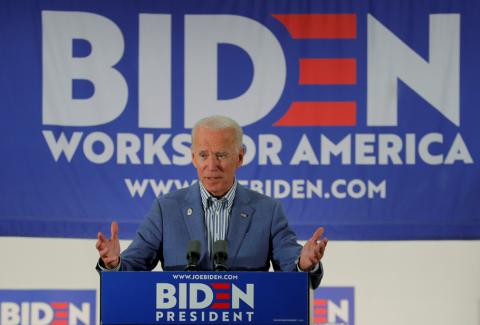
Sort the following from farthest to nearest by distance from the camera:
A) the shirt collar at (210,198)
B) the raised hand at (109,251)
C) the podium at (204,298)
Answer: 1. the shirt collar at (210,198)
2. the raised hand at (109,251)
3. the podium at (204,298)

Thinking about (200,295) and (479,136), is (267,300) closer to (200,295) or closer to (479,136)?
(200,295)

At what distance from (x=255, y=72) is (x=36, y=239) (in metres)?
1.76

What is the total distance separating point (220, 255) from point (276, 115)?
253 cm

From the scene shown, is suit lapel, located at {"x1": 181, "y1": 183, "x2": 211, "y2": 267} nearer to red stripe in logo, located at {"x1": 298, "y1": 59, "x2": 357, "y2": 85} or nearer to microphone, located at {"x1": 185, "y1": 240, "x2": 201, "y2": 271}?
microphone, located at {"x1": 185, "y1": 240, "x2": 201, "y2": 271}

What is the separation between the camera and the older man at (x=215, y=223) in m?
3.08

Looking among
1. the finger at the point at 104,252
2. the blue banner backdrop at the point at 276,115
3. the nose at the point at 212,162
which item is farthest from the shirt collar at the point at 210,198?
the blue banner backdrop at the point at 276,115

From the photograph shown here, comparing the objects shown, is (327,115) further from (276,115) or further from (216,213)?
(216,213)

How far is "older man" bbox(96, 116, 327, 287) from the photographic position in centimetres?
308

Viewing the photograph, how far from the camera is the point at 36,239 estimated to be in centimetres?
539

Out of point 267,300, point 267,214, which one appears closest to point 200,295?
point 267,300

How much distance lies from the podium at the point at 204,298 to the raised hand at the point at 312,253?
0.55 ft

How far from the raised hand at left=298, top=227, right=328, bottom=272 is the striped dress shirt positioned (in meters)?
0.38

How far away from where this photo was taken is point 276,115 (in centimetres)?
523

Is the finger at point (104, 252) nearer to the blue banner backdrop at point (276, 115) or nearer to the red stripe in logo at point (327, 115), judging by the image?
the blue banner backdrop at point (276, 115)
